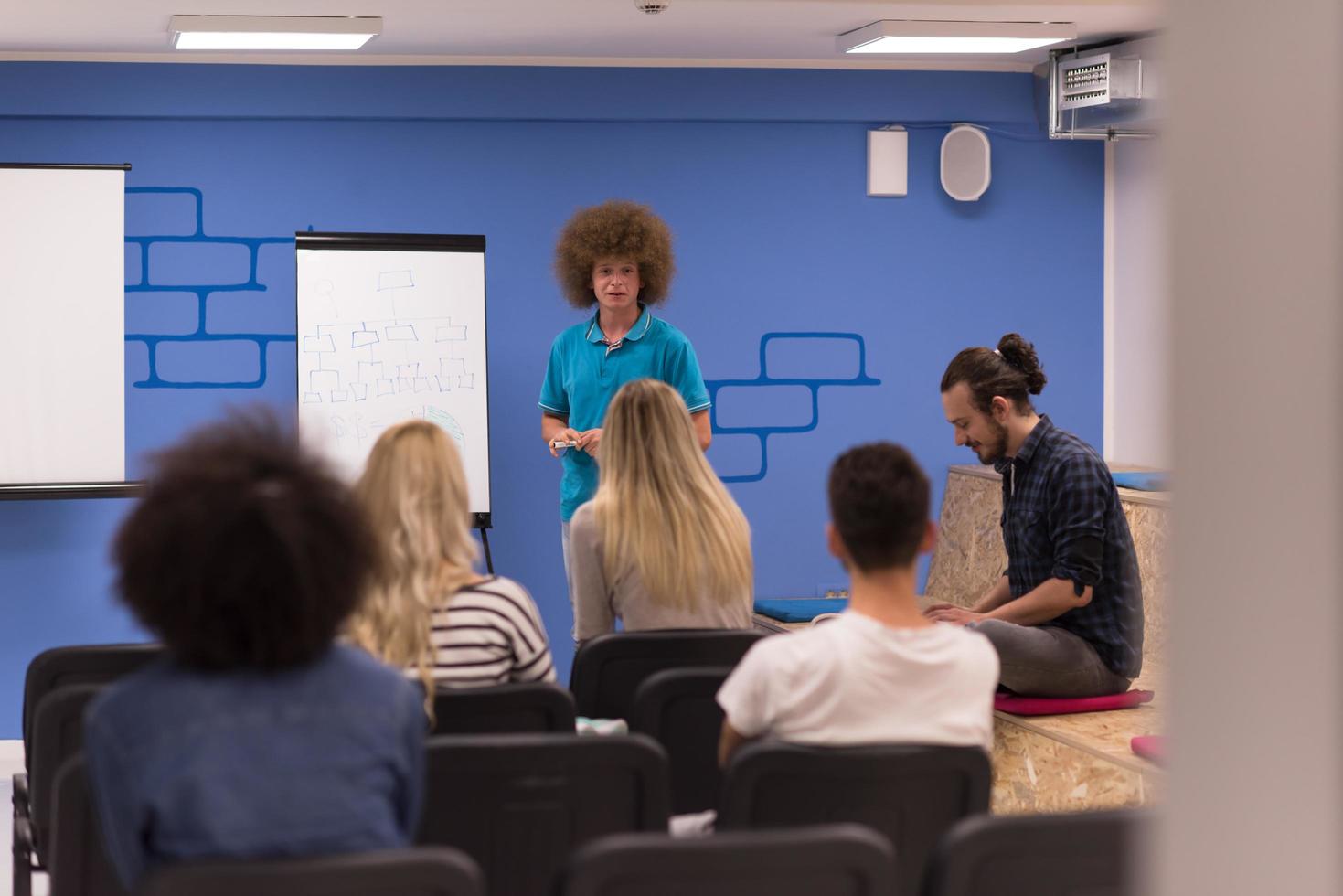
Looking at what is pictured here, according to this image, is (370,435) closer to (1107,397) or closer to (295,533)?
(1107,397)

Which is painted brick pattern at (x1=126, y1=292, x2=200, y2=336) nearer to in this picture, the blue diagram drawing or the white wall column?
the blue diagram drawing

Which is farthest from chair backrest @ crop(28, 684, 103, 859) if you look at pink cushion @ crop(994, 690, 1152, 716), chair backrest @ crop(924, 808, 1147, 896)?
pink cushion @ crop(994, 690, 1152, 716)

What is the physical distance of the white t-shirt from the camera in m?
1.92

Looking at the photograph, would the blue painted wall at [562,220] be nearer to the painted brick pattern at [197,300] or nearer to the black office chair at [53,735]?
the painted brick pattern at [197,300]

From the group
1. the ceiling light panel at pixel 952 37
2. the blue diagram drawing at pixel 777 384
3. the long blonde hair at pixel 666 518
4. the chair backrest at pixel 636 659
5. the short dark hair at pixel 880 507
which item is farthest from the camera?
the blue diagram drawing at pixel 777 384

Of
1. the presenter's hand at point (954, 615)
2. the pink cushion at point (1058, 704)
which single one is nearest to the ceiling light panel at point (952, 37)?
the presenter's hand at point (954, 615)

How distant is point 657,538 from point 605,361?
1838 mm

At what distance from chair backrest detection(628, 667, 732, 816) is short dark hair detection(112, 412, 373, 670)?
93cm

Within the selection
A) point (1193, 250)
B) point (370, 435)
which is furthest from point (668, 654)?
point (370, 435)

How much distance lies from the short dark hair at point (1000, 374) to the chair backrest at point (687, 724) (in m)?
1.40

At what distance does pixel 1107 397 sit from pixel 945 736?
14.6 ft

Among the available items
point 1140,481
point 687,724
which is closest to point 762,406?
point 1140,481

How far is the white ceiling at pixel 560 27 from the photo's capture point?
14.9 ft

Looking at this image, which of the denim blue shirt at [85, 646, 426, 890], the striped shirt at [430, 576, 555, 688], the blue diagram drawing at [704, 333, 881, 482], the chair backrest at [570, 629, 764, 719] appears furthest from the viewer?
the blue diagram drawing at [704, 333, 881, 482]
